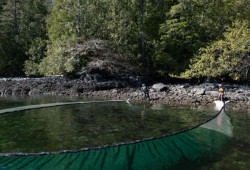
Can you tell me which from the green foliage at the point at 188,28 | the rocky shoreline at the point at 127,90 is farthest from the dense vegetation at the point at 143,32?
the rocky shoreline at the point at 127,90

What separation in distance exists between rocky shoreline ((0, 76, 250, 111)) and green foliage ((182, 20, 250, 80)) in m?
1.51

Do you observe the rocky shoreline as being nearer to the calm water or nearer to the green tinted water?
the calm water

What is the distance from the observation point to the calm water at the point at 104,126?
1578 cm

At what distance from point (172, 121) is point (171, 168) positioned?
10200mm

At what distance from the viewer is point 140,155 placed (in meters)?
11.2

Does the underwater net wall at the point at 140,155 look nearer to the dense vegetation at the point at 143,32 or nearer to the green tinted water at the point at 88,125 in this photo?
the green tinted water at the point at 88,125

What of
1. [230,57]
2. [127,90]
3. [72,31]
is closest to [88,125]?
[127,90]

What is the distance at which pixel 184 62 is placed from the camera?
137 ft

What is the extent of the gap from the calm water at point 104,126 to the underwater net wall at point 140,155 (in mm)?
774

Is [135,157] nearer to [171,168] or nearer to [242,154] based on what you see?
[171,168]

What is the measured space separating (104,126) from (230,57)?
61.3 ft

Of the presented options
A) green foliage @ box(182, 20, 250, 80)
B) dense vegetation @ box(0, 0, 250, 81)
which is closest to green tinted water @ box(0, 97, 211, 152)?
green foliage @ box(182, 20, 250, 80)

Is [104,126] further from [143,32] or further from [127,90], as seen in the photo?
[143,32]

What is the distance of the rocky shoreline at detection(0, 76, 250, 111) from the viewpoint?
1174 inches
